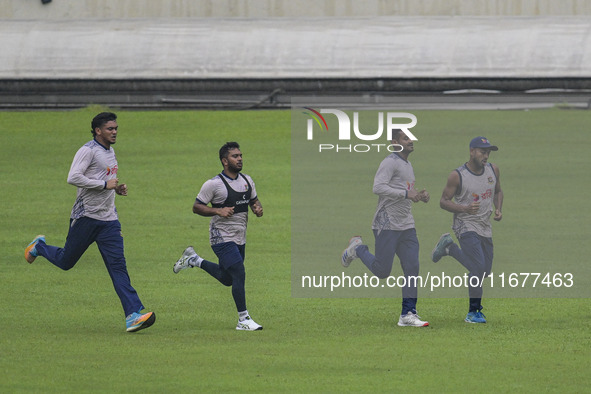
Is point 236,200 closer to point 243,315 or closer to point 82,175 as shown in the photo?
point 243,315

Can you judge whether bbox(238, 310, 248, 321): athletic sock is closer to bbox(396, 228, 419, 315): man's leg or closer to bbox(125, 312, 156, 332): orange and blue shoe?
bbox(125, 312, 156, 332): orange and blue shoe

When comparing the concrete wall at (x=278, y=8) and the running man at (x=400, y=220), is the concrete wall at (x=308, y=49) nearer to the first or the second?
the concrete wall at (x=278, y=8)

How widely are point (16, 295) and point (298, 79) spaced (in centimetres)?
1760

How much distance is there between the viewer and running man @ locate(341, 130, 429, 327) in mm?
10984

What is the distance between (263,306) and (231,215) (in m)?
1.95

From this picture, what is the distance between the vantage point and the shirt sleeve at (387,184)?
1100 centimetres

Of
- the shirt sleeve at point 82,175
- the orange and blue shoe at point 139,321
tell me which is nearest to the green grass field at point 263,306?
the orange and blue shoe at point 139,321

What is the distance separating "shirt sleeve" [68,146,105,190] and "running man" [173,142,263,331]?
0.93 meters

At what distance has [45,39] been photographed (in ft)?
102

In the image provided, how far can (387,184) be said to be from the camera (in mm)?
11070

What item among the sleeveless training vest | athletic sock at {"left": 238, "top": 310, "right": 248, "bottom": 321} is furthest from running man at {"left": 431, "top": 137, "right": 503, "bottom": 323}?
athletic sock at {"left": 238, "top": 310, "right": 248, "bottom": 321}

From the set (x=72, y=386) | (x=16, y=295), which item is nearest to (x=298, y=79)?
(x=16, y=295)

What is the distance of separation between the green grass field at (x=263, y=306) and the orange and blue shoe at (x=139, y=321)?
0.10 meters

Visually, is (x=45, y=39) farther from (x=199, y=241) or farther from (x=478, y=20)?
(x=199, y=241)
